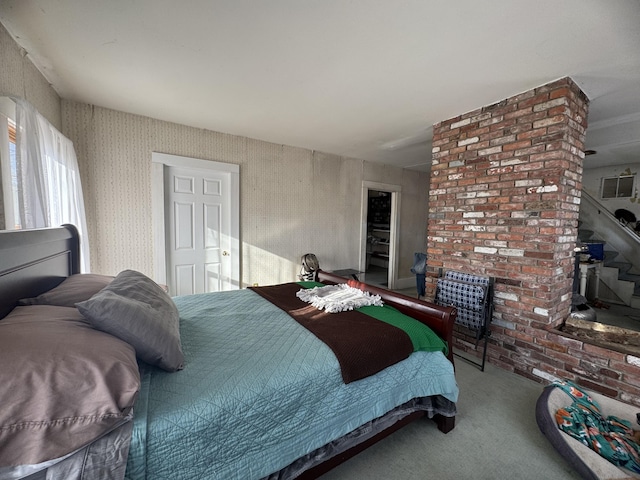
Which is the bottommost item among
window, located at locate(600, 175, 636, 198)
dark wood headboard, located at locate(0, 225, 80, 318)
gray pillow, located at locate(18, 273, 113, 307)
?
gray pillow, located at locate(18, 273, 113, 307)

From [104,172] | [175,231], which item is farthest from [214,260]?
[104,172]

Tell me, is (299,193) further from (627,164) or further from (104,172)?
(627,164)

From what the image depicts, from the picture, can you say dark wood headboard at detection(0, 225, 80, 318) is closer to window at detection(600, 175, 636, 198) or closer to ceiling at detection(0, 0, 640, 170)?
ceiling at detection(0, 0, 640, 170)

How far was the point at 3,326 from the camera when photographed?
2.79 feet

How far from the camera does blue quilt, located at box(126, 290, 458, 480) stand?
878 millimetres

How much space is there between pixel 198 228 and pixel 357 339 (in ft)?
8.81

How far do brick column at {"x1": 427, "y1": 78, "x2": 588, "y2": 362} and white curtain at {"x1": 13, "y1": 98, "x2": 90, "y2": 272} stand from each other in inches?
135

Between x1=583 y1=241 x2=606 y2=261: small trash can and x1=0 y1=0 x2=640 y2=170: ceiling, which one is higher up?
x1=0 y1=0 x2=640 y2=170: ceiling

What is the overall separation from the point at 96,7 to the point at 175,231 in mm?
2179

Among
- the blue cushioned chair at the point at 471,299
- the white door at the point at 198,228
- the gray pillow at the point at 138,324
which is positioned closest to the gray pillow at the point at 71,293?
the gray pillow at the point at 138,324

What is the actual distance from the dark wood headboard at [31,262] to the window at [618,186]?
8.29 meters

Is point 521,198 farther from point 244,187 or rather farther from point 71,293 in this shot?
point 71,293

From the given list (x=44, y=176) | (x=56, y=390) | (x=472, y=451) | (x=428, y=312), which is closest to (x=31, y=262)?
(x=44, y=176)

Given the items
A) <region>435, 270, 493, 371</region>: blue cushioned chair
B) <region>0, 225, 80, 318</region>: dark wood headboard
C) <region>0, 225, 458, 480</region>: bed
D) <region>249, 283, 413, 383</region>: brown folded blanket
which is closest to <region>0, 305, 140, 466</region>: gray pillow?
<region>0, 225, 458, 480</region>: bed
